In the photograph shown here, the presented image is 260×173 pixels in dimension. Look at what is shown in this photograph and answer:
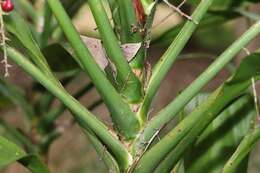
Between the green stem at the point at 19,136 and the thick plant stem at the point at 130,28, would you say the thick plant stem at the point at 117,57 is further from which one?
the green stem at the point at 19,136

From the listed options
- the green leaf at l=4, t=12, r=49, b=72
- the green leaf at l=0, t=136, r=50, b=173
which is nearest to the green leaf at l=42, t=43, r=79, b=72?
the green leaf at l=4, t=12, r=49, b=72

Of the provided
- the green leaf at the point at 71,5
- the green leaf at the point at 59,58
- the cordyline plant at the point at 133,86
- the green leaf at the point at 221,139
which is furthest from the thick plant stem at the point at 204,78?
the green leaf at the point at 71,5

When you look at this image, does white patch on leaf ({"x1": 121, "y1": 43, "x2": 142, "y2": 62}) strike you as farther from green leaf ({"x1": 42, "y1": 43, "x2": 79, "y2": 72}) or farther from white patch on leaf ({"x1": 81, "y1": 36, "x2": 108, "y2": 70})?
green leaf ({"x1": 42, "y1": 43, "x2": 79, "y2": 72})

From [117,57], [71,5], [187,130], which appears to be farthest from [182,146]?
[71,5]

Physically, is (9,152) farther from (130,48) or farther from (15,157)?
(130,48)

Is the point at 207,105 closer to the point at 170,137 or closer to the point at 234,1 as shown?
the point at 170,137

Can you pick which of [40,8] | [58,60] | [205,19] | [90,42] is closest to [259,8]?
[40,8]
